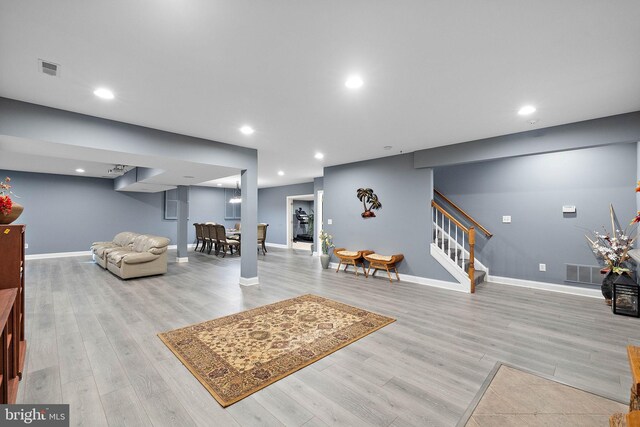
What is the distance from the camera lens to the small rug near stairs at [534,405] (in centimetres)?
169

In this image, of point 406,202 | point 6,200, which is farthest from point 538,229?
point 6,200

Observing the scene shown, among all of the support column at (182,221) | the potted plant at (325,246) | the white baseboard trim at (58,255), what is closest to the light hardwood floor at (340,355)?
the potted plant at (325,246)

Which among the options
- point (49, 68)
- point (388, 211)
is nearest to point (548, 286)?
point (388, 211)

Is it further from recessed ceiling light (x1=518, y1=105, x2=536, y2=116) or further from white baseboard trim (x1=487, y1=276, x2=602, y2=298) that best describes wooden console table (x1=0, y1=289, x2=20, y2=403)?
white baseboard trim (x1=487, y1=276, x2=602, y2=298)

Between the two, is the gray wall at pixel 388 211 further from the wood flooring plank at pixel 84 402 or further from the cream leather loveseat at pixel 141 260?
the wood flooring plank at pixel 84 402

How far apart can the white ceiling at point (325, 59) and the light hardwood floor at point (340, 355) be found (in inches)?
101

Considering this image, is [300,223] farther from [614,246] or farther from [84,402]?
[84,402]

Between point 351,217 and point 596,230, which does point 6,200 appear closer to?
point 351,217

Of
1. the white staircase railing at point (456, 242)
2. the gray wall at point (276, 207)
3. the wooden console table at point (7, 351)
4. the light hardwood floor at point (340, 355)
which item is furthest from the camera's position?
the gray wall at point (276, 207)

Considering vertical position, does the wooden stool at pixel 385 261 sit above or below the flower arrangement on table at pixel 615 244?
below

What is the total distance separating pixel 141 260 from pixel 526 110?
689cm

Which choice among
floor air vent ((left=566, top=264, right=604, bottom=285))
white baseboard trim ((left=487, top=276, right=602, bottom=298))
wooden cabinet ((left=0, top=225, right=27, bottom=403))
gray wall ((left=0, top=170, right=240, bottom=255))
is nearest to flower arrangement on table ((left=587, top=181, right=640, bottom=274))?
floor air vent ((left=566, top=264, right=604, bottom=285))

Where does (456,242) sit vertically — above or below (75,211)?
below

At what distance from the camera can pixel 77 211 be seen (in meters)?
8.66
